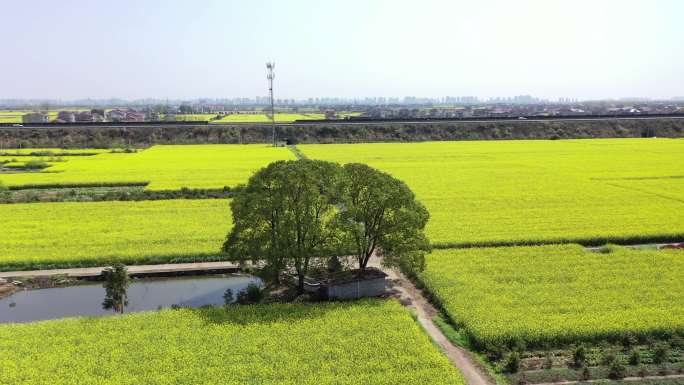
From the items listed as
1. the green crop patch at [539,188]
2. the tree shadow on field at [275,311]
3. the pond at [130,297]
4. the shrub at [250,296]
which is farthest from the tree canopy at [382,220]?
the green crop patch at [539,188]

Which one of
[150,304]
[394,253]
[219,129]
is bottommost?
[150,304]

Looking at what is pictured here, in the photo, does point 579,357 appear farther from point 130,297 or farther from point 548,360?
point 130,297

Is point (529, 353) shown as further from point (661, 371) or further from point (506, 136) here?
point (506, 136)

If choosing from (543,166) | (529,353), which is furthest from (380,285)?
(543,166)

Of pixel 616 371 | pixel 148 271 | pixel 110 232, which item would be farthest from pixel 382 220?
pixel 110 232

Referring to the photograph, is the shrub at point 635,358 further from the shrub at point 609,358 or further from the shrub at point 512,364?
the shrub at point 512,364

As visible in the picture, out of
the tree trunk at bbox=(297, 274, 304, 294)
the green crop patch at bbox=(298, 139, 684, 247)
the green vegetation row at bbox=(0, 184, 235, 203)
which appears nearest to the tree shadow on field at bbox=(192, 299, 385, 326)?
the tree trunk at bbox=(297, 274, 304, 294)

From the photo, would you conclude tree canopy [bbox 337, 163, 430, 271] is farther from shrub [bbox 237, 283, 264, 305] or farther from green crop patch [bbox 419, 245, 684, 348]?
shrub [bbox 237, 283, 264, 305]
